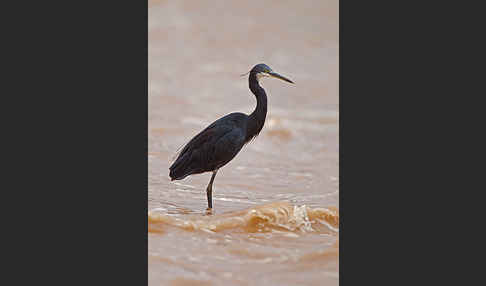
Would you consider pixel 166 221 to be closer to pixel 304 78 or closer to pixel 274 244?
pixel 274 244

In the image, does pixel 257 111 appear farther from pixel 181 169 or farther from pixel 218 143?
pixel 181 169

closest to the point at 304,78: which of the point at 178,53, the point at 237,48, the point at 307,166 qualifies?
the point at 237,48

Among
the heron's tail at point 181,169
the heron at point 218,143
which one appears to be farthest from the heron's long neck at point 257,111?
the heron's tail at point 181,169

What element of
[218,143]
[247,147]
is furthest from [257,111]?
[247,147]

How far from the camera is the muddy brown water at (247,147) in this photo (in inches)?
157

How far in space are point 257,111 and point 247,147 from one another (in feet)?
10.9

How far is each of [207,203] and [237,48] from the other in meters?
6.21

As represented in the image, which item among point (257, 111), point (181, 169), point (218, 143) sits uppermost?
point (257, 111)

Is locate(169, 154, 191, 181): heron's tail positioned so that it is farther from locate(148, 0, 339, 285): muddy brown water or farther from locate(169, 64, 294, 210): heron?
locate(148, 0, 339, 285): muddy brown water

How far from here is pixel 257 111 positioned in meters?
4.71

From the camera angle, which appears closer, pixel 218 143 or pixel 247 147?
→ pixel 218 143

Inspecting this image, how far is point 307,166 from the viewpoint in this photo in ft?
24.6

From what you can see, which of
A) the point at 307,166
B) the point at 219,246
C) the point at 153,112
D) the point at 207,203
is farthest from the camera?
the point at 153,112

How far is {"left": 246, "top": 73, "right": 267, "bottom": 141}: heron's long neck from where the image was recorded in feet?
15.1
